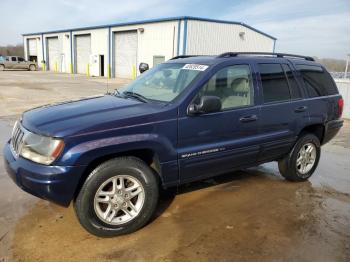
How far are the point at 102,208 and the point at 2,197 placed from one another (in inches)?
66.3

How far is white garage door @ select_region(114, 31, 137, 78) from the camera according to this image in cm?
3344

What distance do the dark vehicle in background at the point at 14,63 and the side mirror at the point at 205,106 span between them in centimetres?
4280

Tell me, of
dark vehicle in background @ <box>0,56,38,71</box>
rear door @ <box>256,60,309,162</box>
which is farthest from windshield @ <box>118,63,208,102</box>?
dark vehicle in background @ <box>0,56,38,71</box>

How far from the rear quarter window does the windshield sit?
187 centimetres

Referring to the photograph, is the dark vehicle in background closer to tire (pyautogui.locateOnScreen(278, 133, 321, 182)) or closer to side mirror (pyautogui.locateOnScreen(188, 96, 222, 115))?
tire (pyautogui.locateOnScreen(278, 133, 321, 182))

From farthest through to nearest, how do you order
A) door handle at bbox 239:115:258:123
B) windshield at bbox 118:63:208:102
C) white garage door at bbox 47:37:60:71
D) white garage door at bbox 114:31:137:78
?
1. white garage door at bbox 47:37:60:71
2. white garage door at bbox 114:31:137:78
3. door handle at bbox 239:115:258:123
4. windshield at bbox 118:63:208:102

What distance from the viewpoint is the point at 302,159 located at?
16.5 feet

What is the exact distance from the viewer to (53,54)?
47750 mm

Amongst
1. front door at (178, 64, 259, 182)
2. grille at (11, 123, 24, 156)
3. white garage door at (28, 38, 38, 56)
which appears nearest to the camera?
grille at (11, 123, 24, 156)

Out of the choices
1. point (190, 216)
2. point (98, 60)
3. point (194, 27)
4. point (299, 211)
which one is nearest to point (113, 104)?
point (190, 216)

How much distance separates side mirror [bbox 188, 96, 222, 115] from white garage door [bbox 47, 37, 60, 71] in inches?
1844

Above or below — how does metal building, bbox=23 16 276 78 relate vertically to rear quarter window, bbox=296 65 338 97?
above

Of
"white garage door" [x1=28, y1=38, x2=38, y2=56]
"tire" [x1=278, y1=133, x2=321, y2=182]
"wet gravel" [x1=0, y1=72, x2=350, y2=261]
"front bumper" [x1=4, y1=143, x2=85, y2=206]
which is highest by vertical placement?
"white garage door" [x1=28, y1=38, x2=38, y2=56]

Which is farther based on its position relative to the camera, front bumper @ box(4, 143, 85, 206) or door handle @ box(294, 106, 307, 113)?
door handle @ box(294, 106, 307, 113)
